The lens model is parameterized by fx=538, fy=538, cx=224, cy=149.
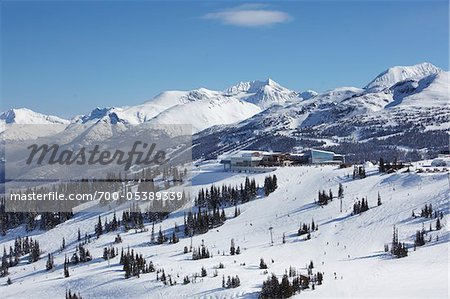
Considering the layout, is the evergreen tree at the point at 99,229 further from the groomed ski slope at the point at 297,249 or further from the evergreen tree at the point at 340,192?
the evergreen tree at the point at 340,192

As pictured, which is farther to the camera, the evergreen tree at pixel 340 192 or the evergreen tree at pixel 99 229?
the evergreen tree at pixel 99 229

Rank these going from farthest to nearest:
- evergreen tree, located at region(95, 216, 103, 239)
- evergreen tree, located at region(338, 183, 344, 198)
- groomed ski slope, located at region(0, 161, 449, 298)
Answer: evergreen tree, located at region(95, 216, 103, 239) → evergreen tree, located at region(338, 183, 344, 198) → groomed ski slope, located at region(0, 161, 449, 298)

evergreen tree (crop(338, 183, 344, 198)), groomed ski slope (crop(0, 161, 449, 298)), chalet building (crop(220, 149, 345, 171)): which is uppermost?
chalet building (crop(220, 149, 345, 171))

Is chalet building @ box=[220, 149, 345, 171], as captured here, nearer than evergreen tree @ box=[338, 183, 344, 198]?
No

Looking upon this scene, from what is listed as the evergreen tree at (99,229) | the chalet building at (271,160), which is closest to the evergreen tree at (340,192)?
the chalet building at (271,160)

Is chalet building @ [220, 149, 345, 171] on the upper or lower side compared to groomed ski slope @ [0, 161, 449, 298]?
upper

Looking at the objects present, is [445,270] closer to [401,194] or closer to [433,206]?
[433,206]

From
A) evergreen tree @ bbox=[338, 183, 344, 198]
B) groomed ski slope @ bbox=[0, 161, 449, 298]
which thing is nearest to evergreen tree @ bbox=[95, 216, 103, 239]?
groomed ski slope @ bbox=[0, 161, 449, 298]

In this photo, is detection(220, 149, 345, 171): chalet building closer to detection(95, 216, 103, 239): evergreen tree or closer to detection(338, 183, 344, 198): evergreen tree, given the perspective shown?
detection(338, 183, 344, 198): evergreen tree
